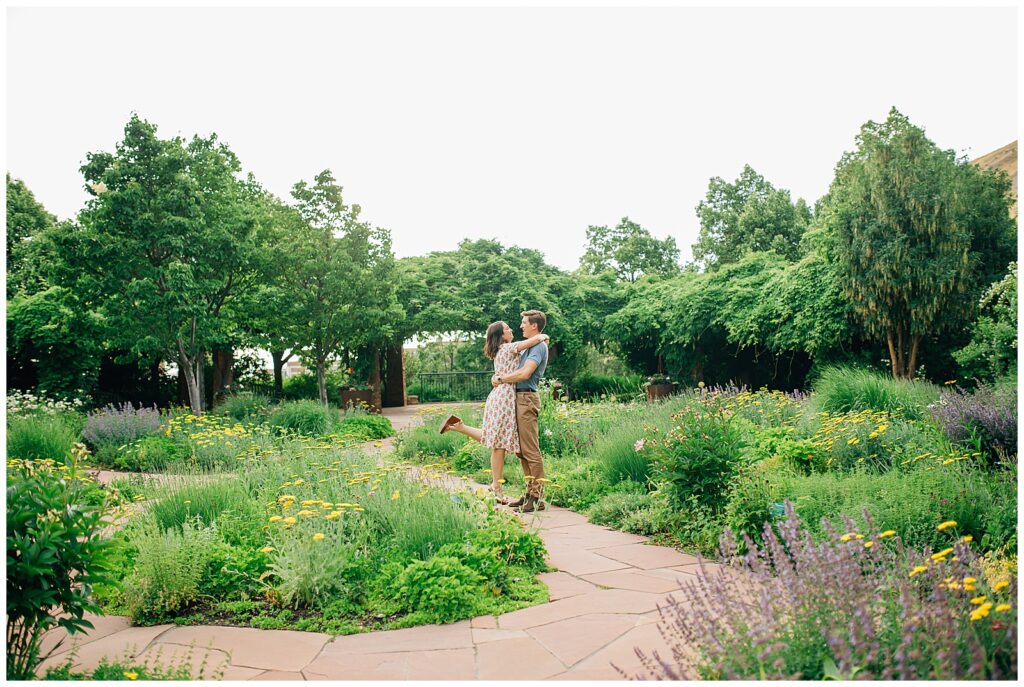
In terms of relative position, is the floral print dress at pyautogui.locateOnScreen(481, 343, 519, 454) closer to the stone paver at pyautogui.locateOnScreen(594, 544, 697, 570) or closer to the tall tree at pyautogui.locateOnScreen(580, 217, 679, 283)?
the stone paver at pyautogui.locateOnScreen(594, 544, 697, 570)

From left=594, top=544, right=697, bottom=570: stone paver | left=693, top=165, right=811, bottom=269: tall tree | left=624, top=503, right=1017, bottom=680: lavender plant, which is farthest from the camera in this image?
left=693, top=165, right=811, bottom=269: tall tree

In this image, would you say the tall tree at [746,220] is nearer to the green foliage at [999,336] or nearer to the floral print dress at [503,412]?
the green foliage at [999,336]

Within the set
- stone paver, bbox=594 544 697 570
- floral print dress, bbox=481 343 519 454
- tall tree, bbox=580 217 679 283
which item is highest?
tall tree, bbox=580 217 679 283

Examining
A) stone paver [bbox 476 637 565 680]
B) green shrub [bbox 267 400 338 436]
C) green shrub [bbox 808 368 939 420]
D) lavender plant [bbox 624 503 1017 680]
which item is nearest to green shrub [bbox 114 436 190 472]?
green shrub [bbox 267 400 338 436]

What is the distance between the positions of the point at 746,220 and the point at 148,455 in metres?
23.6

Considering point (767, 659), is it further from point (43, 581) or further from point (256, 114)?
point (256, 114)

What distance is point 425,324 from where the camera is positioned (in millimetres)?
18672

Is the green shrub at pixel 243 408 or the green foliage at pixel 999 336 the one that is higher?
the green foliage at pixel 999 336

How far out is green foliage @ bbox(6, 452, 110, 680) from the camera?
7.63 feet

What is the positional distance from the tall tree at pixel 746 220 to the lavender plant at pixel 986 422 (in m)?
20.1

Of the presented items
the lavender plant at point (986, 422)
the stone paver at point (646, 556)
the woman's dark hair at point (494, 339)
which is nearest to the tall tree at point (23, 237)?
the woman's dark hair at point (494, 339)

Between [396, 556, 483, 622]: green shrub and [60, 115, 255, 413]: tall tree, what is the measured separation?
8579 millimetres

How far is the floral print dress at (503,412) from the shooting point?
5555mm

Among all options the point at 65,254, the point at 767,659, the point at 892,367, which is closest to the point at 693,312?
the point at 892,367
